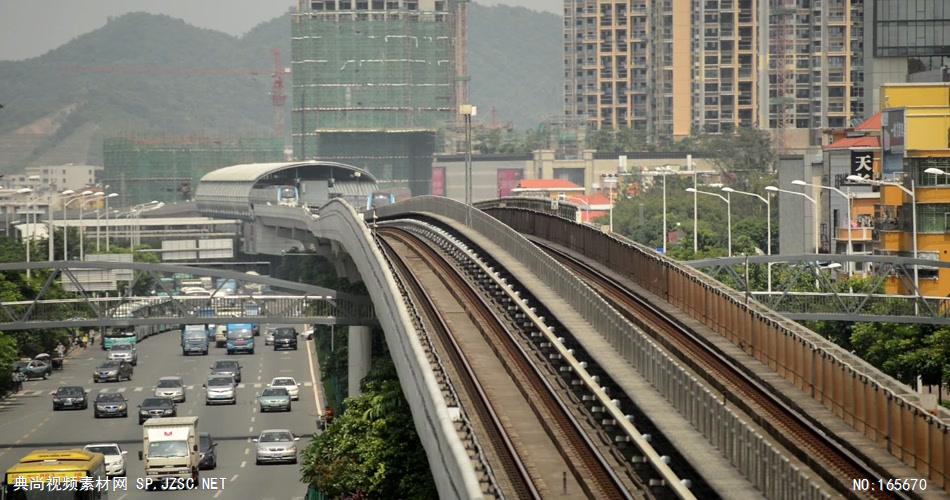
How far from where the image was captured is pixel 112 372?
120000 millimetres

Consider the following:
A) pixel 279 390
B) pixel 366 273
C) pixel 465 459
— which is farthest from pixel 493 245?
pixel 465 459

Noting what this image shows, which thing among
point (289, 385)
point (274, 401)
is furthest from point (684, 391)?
point (289, 385)

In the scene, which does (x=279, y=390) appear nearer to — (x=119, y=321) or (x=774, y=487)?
(x=119, y=321)

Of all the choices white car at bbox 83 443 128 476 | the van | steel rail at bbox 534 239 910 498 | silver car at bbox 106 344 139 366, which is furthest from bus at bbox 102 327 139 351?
steel rail at bbox 534 239 910 498

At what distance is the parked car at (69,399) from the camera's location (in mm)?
102250

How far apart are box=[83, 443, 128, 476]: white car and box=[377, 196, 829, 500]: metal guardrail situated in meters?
16.1

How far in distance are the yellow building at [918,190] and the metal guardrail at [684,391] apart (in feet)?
90.9

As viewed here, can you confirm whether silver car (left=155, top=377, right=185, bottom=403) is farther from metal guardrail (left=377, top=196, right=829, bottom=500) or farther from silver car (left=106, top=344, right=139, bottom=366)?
metal guardrail (left=377, top=196, right=829, bottom=500)

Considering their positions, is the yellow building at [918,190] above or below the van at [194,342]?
above

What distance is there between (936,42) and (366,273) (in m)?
63.5

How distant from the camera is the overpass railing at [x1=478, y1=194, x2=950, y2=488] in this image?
126 ft

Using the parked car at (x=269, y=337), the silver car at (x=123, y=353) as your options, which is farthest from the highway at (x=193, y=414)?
the parked car at (x=269, y=337)

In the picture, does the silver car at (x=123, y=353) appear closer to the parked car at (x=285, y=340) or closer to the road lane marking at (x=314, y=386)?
the road lane marking at (x=314, y=386)

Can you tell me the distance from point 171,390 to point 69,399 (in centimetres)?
502
